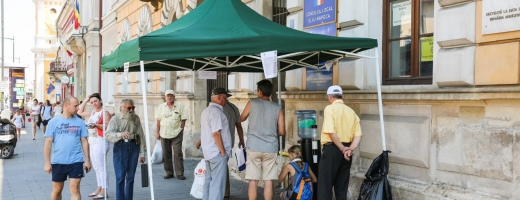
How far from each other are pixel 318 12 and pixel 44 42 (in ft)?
249

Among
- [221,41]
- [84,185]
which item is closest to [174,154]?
[84,185]

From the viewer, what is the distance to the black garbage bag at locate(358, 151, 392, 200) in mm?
6211

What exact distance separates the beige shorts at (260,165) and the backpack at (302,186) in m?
0.28

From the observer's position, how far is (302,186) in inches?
265

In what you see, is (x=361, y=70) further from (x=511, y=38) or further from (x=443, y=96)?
(x=511, y=38)

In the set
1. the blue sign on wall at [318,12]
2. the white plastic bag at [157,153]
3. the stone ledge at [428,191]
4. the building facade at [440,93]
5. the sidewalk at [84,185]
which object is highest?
the blue sign on wall at [318,12]

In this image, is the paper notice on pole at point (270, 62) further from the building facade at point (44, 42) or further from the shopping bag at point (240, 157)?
the building facade at point (44, 42)

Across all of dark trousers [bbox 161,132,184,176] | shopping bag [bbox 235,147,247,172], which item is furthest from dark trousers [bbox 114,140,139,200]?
dark trousers [bbox 161,132,184,176]

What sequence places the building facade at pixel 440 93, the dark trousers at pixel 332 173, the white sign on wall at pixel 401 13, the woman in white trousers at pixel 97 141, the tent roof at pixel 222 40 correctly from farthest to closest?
the woman in white trousers at pixel 97 141 → the white sign on wall at pixel 401 13 → the dark trousers at pixel 332 173 → the tent roof at pixel 222 40 → the building facade at pixel 440 93

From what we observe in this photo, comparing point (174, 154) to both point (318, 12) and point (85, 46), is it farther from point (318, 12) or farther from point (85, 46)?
point (85, 46)

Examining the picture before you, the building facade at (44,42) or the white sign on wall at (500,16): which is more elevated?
the building facade at (44,42)

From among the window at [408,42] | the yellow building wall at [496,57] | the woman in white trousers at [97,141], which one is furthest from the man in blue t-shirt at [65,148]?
the yellow building wall at [496,57]

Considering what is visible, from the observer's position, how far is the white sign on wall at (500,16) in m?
5.28

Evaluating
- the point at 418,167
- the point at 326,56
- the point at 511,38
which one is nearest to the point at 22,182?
the point at 326,56
